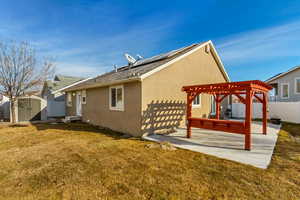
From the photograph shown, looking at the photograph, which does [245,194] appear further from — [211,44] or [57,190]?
[211,44]

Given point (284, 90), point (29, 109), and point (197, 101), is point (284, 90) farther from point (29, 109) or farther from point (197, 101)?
point (29, 109)

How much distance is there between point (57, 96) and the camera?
1784 centimetres

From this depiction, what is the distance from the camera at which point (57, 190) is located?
2742mm

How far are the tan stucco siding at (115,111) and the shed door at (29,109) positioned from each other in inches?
205

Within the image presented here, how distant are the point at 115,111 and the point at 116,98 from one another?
79 cm

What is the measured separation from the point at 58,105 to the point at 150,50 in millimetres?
13012

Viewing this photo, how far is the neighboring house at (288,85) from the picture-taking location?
46.4ft

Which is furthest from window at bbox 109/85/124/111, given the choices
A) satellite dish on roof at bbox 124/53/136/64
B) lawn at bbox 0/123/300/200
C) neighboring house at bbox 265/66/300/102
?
neighboring house at bbox 265/66/300/102

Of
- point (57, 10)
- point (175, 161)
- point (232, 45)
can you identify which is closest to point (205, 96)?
point (232, 45)

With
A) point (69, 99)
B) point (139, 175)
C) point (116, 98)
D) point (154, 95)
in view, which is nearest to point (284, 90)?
point (154, 95)

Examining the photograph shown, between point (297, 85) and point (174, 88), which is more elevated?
point (297, 85)

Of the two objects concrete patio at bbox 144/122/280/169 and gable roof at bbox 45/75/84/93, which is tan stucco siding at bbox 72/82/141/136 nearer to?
concrete patio at bbox 144/122/280/169

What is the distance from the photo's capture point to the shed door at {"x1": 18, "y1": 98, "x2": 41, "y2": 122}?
12.3 metres

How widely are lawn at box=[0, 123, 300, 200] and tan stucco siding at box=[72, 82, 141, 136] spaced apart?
226cm
